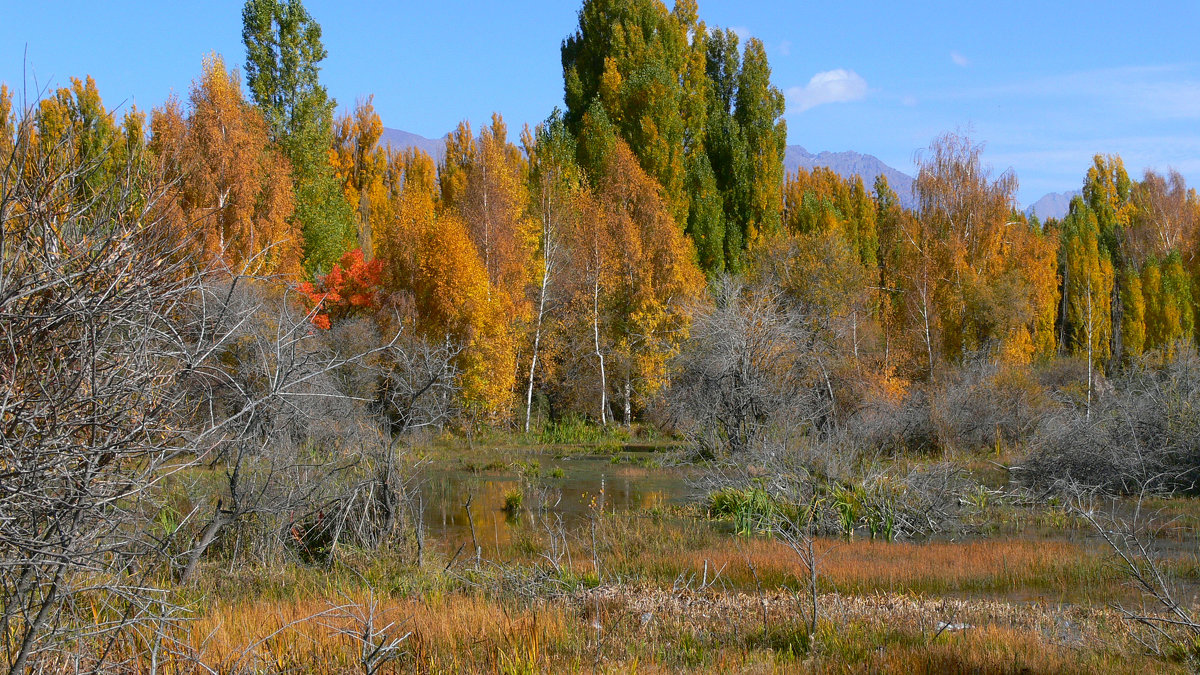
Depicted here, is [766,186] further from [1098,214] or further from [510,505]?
[1098,214]

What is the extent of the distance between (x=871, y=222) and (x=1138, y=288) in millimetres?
13247

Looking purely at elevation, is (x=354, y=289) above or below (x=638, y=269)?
below

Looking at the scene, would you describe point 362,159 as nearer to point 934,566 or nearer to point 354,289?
point 354,289

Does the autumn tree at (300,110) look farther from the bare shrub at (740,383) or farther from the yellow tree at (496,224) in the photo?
the bare shrub at (740,383)

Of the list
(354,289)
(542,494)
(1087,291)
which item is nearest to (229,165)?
(354,289)

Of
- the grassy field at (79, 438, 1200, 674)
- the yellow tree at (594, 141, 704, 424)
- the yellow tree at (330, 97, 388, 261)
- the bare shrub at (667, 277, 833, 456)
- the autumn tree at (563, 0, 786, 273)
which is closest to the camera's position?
the grassy field at (79, 438, 1200, 674)

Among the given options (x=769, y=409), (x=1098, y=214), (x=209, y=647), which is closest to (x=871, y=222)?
(x=1098, y=214)

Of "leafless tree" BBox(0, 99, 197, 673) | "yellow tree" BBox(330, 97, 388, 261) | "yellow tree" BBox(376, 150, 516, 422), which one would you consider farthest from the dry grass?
"yellow tree" BBox(330, 97, 388, 261)

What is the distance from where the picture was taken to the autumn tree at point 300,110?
118 feet

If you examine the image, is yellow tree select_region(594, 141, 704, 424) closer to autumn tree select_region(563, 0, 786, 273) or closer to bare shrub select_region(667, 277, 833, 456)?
autumn tree select_region(563, 0, 786, 273)

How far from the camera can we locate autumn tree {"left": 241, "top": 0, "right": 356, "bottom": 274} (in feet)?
118

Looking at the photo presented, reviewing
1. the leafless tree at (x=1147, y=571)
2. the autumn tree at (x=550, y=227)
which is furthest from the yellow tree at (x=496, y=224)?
the leafless tree at (x=1147, y=571)

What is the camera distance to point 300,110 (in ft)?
122

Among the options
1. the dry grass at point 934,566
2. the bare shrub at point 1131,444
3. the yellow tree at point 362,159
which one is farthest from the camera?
the yellow tree at point 362,159
